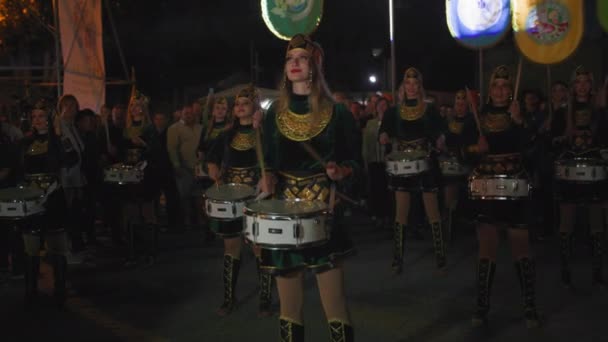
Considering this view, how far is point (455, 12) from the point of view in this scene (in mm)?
8891

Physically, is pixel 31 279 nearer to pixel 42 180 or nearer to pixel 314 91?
pixel 42 180

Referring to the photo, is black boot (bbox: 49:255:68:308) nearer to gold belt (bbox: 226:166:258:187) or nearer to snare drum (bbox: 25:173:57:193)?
snare drum (bbox: 25:173:57:193)

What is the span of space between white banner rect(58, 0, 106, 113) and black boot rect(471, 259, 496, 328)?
7527mm

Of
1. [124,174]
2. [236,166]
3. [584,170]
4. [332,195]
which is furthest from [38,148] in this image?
[584,170]

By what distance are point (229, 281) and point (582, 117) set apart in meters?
3.87

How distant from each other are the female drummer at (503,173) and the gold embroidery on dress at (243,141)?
75.8 inches

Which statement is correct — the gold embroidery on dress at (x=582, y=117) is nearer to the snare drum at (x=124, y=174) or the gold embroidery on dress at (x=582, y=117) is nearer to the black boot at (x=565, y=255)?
the black boot at (x=565, y=255)

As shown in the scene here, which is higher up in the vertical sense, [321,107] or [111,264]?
[321,107]

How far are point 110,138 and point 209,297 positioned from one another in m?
3.26

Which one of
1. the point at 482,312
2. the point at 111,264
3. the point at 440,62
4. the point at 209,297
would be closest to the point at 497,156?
the point at 482,312

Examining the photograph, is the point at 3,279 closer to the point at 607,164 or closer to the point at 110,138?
the point at 110,138

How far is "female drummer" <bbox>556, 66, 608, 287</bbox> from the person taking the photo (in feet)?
22.9

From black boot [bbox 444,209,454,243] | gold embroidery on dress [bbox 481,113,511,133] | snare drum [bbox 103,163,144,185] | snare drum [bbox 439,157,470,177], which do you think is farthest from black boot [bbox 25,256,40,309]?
black boot [bbox 444,209,454,243]

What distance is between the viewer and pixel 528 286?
588cm
